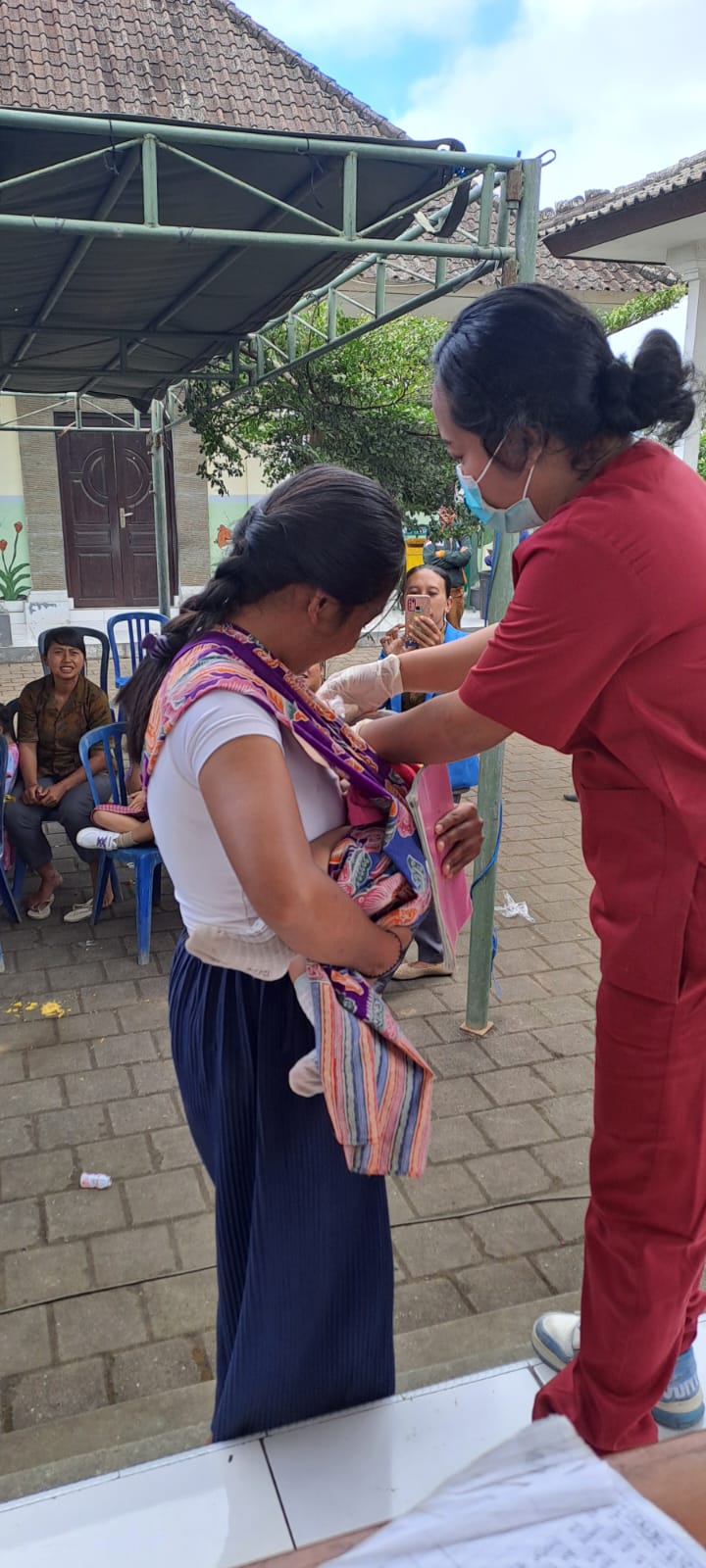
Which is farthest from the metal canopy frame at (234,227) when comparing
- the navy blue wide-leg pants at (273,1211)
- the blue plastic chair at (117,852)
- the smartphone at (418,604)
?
the navy blue wide-leg pants at (273,1211)

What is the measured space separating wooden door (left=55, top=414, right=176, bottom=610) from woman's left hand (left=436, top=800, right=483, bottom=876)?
12488 mm

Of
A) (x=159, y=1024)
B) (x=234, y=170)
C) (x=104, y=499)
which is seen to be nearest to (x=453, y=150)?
(x=234, y=170)

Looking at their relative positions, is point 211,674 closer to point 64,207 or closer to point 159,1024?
point 159,1024

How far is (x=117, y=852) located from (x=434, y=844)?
2.93 meters

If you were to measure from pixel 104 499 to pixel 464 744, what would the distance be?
13345mm

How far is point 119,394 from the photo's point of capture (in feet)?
28.1

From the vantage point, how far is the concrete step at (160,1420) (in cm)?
181

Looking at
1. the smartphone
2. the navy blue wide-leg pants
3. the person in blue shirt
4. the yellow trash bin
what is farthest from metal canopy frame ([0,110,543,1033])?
the navy blue wide-leg pants

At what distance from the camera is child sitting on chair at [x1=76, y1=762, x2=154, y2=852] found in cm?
421

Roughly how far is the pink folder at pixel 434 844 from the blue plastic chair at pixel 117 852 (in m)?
2.65

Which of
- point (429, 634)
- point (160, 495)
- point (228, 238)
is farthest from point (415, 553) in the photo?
point (160, 495)

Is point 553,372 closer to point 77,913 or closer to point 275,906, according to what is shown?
point 275,906

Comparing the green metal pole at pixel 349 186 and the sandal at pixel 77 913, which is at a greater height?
the green metal pole at pixel 349 186

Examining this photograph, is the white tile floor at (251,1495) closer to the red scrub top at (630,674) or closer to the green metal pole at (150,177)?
the red scrub top at (630,674)
